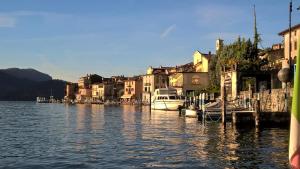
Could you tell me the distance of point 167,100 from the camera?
9888 centimetres

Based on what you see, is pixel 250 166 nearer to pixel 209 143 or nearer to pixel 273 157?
pixel 273 157

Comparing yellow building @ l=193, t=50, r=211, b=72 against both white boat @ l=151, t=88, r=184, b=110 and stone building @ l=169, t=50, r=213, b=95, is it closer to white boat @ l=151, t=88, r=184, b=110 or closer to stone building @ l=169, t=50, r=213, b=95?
stone building @ l=169, t=50, r=213, b=95

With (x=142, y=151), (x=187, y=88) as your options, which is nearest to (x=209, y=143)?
(x=142, y=151)

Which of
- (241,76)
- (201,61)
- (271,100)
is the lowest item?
(271,100)

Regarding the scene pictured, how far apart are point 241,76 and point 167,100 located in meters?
30.5

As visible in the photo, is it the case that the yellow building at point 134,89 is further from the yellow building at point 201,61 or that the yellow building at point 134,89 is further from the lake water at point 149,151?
the lake water at point 149,151

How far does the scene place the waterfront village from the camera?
1999 inches

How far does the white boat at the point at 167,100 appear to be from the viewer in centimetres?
9724

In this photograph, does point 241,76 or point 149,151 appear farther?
point 241,76

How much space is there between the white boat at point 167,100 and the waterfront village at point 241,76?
12.1 feet

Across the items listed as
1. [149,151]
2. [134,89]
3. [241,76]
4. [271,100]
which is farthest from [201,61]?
[149,151]

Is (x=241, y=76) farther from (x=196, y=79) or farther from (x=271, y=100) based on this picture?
(x=196, y=79)

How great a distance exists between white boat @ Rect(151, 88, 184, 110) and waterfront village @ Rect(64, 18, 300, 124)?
12.1 feet

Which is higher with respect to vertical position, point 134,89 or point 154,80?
point 154,80
